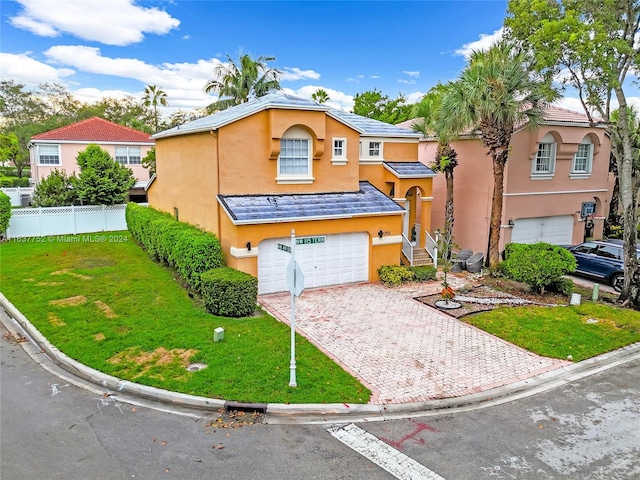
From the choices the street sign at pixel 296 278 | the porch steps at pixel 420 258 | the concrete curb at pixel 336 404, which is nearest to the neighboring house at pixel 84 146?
the porch steps at pixel 420 258

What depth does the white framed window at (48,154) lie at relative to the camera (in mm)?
34688

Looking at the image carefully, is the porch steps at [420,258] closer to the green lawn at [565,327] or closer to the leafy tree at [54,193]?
the green lawn at [565,327]

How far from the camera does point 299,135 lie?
58.2 ft

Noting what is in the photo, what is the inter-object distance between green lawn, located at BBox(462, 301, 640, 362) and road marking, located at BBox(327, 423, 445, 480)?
20.5ft

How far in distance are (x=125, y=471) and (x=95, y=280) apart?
1187 centimetres

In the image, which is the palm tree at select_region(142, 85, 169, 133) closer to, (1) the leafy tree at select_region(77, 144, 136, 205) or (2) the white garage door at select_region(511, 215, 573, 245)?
(1) the leafy tree at select_region(77, 144, 136, 205)

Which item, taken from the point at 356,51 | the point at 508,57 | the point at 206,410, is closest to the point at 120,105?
the point at 356,51

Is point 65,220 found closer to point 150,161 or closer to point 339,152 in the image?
point 150,161

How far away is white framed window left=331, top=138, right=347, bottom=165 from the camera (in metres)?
18.7

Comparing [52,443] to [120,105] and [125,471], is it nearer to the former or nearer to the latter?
[125,471]

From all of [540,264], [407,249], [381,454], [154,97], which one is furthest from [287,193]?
[154,97]

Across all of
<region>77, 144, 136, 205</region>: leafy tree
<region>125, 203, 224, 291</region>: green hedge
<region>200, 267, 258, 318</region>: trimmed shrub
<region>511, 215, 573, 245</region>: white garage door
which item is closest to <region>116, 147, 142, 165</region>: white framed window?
<region>77, 144, 136, 205</region>: leafy tree

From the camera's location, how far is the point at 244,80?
1441 inches

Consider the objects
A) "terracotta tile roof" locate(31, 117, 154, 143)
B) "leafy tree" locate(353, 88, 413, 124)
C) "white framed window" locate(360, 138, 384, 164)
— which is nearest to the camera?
"white framed window" locate(360, 138, 384, 164)
